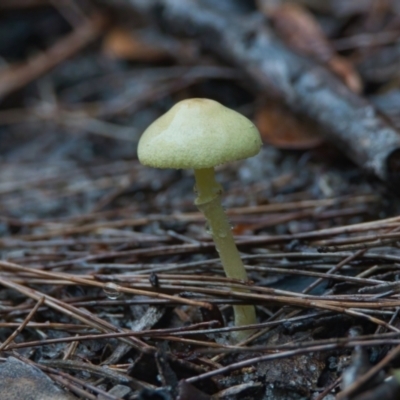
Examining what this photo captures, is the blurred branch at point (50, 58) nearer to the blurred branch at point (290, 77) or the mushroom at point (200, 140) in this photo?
the blurred branch at point (290, 77)

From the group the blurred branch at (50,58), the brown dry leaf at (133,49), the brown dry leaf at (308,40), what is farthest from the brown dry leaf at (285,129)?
the blurred branch at (50,58)

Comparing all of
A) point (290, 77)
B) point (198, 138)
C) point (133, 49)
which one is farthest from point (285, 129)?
point (133, 49)

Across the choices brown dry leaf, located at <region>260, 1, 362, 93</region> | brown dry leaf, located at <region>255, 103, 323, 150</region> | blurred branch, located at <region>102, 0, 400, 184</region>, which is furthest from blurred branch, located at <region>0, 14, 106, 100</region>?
brown dry leaf, located at <region>255, 103, 323, 150</region>

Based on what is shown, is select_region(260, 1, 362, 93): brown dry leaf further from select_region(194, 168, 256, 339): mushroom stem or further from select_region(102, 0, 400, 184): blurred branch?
select_region(194, 168, 256, 339): mushroom stem

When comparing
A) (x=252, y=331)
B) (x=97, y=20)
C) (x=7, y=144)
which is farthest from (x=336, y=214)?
(x=97, y=20)

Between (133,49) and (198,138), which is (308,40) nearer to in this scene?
(133,49)

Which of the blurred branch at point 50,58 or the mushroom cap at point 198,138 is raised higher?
the blurred branch at point 50,58
